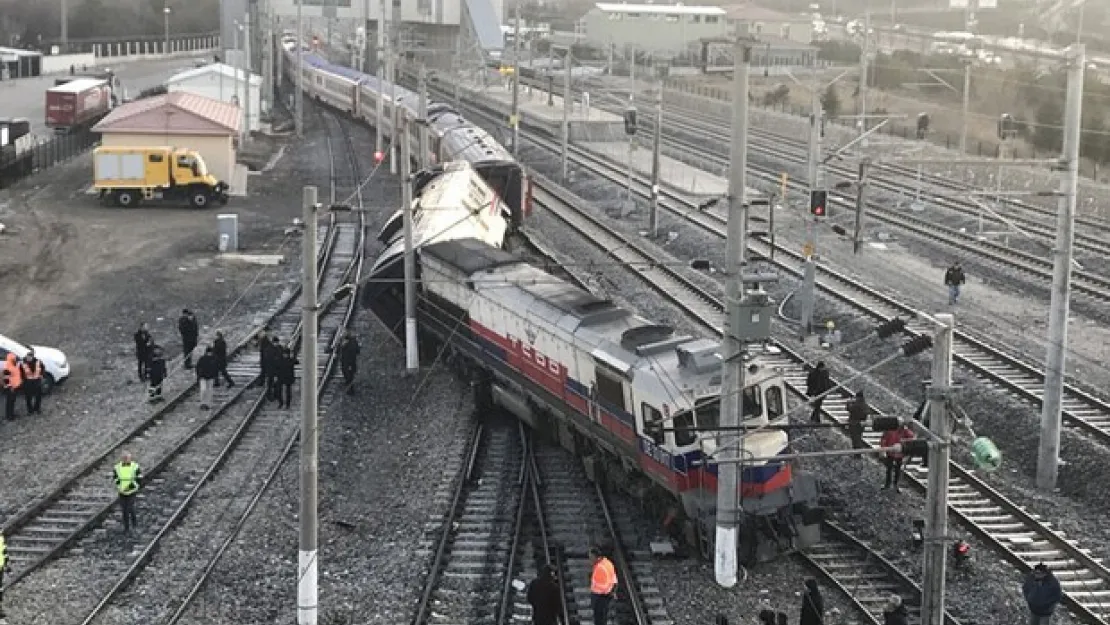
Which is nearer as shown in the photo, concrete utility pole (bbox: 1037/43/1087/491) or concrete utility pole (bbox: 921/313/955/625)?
concrete utility pole (bbox: 921/313/955/625)

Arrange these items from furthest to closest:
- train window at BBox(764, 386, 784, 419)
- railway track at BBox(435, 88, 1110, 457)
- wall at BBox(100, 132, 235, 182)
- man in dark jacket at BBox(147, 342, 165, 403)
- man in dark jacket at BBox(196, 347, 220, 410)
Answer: wall at BBox(100, 132, 235, 182), man in dark jacket at BBox(147, 342, 165, 403), man in dark jacket at BBox(196, 347, 220, 410), railway track at BBox(435, 88, 1110, 457), train window at BBox(764, 386, 784, 419)

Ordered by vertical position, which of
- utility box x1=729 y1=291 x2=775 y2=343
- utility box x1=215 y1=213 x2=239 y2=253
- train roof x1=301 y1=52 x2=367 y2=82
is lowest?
utility box x1=215 y1=213 x2=239 y2=253

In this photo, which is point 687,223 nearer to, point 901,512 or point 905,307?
point 905,307

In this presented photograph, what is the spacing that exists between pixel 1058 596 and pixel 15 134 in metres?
50.0

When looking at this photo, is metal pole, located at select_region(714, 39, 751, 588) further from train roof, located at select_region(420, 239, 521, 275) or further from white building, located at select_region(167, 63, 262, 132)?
white building, located at select_region(167, 63, 262, 132)

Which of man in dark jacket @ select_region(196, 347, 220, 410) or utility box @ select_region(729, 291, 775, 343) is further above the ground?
utility box @ select_region(729, 291, 775, 343)

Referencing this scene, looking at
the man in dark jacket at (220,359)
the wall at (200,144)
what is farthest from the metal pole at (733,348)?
the wall at (200,144)

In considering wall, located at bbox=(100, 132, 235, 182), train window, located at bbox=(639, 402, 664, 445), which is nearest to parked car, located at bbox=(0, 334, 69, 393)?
train window, located at bbox=(639, 402, 664, 445)

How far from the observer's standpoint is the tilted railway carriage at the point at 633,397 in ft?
57.9

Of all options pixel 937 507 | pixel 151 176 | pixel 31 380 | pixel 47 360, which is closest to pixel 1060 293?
pixel 937 507

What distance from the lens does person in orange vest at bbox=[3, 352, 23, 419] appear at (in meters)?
23.9

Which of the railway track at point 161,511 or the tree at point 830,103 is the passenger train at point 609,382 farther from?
the tree at point 830,103

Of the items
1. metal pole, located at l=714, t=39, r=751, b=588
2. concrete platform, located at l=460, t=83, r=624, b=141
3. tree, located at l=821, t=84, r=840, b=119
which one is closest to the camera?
metal pole, located at l=714, t=39, r=751, b=588

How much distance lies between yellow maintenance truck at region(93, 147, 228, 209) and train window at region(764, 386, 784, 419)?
33947 millimetres
